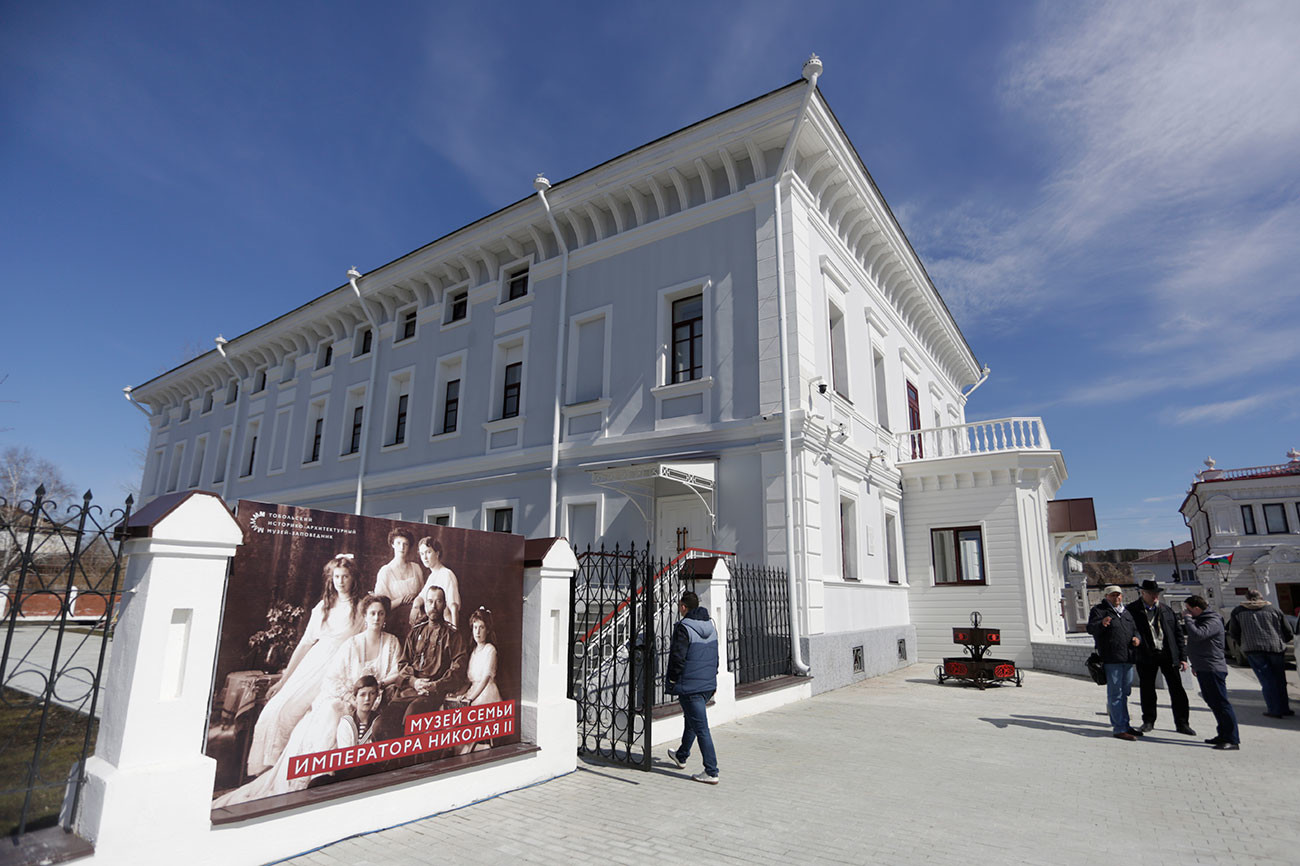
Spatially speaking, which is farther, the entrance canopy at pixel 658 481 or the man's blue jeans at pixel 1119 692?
the entrance canopy at pixel 658 481

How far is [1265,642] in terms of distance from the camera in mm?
9641

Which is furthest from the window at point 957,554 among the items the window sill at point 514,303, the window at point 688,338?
the window sill at point 514,303

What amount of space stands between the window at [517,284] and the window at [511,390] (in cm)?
194

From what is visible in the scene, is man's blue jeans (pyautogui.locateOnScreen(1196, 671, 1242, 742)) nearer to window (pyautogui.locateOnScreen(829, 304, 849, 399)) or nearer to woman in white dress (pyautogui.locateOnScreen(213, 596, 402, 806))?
window (pyautogui.locateOnScreen(829, 304, 849, 399))

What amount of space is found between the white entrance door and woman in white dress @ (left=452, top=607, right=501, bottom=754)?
764 cm

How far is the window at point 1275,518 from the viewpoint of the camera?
41.8 m

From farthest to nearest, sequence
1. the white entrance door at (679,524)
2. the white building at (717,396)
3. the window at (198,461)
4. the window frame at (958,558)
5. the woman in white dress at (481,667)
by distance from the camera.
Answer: the window at (198,461) < the window frame at (958,558) < the white entrance door at (679,524) < the white building at (717,396) < the woman in white dress at (481,667)

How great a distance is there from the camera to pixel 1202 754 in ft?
25.3

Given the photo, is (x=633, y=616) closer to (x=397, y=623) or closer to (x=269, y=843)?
(x=397, y=623)

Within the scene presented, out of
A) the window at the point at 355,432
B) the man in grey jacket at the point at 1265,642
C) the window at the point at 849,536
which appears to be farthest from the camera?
the window at the point at 355,432

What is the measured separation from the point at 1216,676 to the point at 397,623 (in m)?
9.31

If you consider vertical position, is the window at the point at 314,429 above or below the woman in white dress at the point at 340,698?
above

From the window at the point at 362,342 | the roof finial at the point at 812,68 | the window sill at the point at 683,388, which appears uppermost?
the roof finial at the point at 812,68

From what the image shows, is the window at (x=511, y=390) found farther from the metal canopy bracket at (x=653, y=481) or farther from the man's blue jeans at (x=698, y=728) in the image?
the man's blue jeans at (x=698, y=728)
